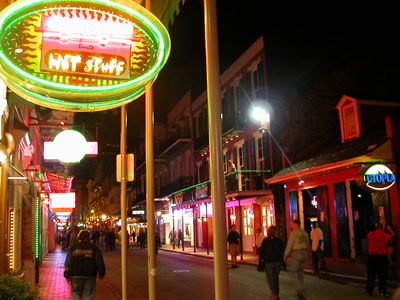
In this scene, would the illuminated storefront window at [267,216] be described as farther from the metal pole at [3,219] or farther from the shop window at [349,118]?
the metal pole at [3,219]

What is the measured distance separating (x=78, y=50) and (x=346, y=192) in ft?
54.3

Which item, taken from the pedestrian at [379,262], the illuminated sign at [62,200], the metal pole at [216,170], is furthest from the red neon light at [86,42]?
the illuminated sign at [62,200]

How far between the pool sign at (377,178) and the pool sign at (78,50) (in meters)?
11.4

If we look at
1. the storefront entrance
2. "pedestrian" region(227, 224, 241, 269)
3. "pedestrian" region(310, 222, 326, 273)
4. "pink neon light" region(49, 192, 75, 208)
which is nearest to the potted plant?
"pedestrian" region(310, 222, 326, 273)

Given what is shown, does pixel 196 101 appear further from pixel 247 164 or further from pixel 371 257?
pixel 371 257

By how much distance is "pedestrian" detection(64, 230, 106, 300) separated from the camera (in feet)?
24.1

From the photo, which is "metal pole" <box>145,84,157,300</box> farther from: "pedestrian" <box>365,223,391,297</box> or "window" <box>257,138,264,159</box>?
"window" <box>257,138,264,159</box>

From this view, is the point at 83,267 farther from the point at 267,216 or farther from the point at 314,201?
the point at 267,216

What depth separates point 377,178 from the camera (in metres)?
13.9

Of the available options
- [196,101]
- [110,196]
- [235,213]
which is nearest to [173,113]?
[196,101]

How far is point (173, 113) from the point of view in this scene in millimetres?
44094

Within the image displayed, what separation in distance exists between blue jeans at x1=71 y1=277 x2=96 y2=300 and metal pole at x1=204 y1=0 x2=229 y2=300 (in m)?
4.19

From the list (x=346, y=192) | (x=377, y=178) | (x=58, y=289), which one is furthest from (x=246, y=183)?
(x=58, y=289)

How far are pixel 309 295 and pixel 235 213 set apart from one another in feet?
59.7
